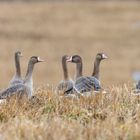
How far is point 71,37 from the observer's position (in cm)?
4350

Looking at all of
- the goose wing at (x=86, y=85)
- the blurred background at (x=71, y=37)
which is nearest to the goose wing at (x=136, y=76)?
the blurred background at (x=71, y=37)

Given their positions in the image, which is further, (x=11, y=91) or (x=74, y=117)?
(x=11, y=91)

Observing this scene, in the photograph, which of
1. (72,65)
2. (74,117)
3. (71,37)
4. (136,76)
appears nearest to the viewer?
(74,117)

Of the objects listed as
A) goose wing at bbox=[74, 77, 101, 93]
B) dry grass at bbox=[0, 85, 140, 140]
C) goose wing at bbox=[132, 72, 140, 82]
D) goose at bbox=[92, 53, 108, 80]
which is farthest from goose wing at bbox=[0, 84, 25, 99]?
goose wing at bbox=[132, 72, 140, 82]

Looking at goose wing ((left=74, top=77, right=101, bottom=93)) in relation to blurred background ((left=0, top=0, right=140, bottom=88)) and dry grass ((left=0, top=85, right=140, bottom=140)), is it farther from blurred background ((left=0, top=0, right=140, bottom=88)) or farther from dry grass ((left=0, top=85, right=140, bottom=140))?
blurred background ((left=0, top=0, right=140, bottom=88))

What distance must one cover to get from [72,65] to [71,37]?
8284mm

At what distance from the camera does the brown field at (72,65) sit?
25.9 ft

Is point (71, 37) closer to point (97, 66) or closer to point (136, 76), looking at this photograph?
point (136, 76)

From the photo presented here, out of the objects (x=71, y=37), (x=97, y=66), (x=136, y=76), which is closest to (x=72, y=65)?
(x=136, y=76)

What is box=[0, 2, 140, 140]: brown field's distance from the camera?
7880mm

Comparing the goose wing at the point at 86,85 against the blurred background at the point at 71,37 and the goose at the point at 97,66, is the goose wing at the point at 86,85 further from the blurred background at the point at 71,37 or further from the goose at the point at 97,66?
the blurred background at the point at 71,37

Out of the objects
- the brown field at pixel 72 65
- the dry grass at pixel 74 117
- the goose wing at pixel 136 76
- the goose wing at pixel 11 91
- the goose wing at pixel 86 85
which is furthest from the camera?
the goose wing at pixel 136 76

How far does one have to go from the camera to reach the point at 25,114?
8898mm

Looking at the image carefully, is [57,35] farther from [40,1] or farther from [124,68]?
[40,1]
